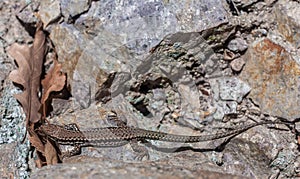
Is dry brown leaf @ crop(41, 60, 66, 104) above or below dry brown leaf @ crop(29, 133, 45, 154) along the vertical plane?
above

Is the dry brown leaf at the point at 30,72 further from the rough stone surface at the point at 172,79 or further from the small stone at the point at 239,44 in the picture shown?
the small stone at the point at 239,44

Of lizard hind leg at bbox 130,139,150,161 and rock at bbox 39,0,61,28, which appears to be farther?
rock at bbox 39,0,61,28

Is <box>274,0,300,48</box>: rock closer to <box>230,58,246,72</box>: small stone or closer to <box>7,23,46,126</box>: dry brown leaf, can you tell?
<box>230,58,246,72</box>: small stone

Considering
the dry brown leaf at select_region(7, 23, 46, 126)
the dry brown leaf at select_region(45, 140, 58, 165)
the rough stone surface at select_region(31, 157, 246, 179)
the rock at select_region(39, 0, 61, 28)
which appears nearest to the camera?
the rough stone surface at select_region(31, 157, 246, 179)

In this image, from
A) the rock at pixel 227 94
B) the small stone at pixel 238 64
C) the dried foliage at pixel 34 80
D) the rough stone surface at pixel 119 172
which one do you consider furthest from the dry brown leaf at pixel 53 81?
the small stone at pixel 238 64

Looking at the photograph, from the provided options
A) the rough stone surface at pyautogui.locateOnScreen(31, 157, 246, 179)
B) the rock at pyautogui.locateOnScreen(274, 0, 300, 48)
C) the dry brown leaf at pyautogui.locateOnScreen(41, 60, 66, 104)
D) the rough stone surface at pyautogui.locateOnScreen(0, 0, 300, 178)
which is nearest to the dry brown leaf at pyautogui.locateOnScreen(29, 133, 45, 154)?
the rough stone surface at pyautogui.locateOnScreen(0, 0, 300, 178)

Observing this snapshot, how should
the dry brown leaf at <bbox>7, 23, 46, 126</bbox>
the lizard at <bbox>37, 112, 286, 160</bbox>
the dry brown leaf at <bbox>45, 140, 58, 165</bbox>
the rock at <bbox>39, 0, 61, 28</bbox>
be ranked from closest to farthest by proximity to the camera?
the dry brown leaf at <bbox>45, 140, 58, 165</bbox>, the lizard at <bbox>37, 112, 286, 160</bbox>, the dry brown leaf at <bbox>7, 23, 46, 126</bbox>, the rock at <bbox>39, 0, 61, 28</bbox>

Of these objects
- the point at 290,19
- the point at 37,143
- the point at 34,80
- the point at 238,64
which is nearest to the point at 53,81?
the point at 34,80
